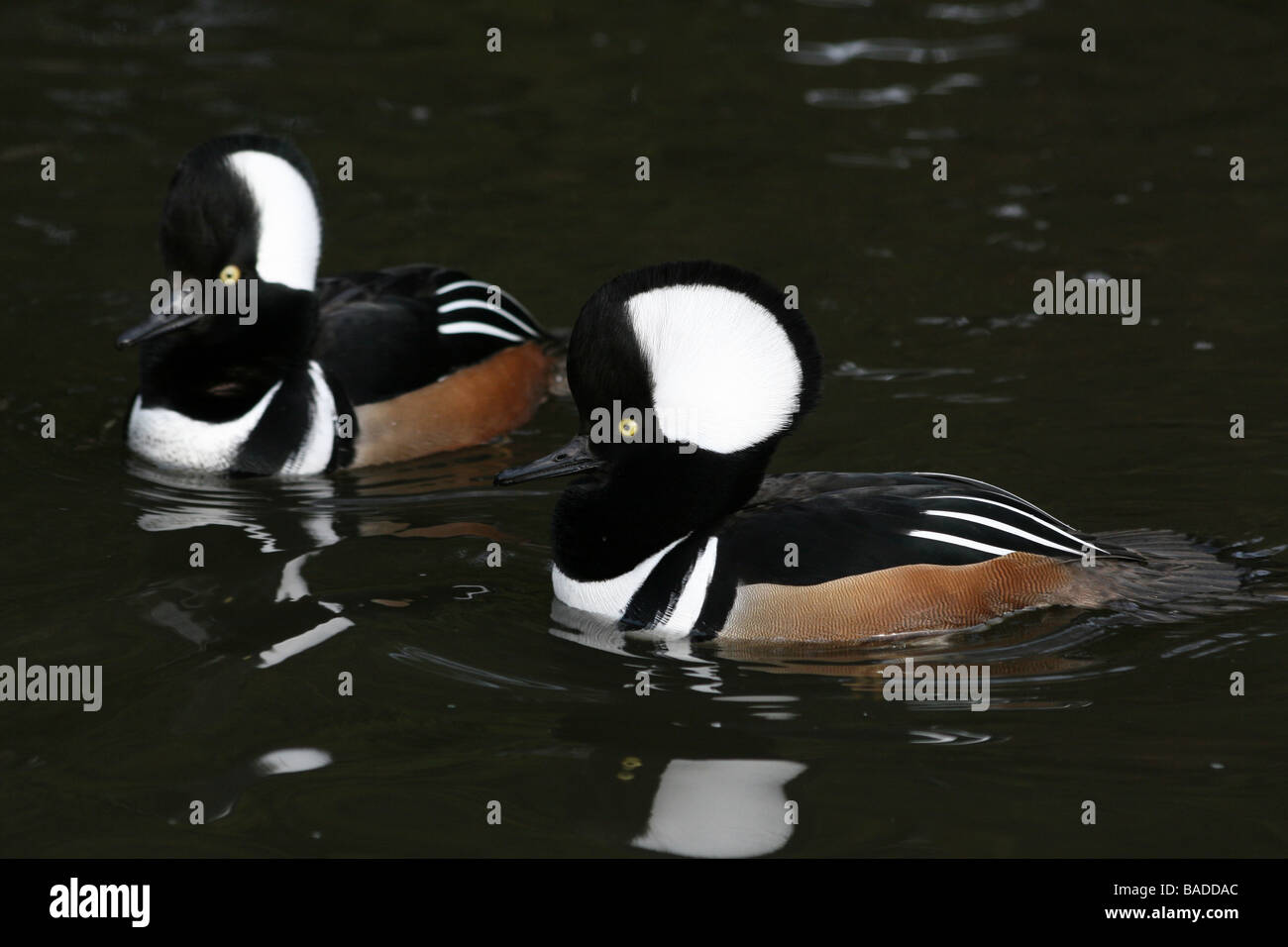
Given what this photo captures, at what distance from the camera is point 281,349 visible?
8938 millimetres

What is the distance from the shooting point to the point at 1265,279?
10828 mm

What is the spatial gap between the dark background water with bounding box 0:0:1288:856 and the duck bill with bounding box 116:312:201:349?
754 millimetres

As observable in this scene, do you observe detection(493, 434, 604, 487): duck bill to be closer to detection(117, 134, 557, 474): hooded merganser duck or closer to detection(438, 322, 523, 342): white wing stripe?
detection(117, 134, 557, 474): hooded merganser duck

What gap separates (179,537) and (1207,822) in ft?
15.2

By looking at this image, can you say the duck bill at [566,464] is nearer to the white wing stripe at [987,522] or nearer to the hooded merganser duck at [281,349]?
the white wing stripe at [987,522]

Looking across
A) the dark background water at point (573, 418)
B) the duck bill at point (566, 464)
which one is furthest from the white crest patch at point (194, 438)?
the duck bill at point (566, 464)

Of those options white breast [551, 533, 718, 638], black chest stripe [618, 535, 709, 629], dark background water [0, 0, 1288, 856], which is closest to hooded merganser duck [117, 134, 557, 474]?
dark background water [0, 0, 1288, 856]

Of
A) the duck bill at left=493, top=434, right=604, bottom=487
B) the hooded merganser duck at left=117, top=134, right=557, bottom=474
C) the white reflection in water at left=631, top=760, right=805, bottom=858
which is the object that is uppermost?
the hooded merganser duck at left=117, top=134, right=557, bottom=474

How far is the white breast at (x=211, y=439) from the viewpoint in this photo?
345 inches

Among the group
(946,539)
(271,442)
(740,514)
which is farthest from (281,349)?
(946,539)

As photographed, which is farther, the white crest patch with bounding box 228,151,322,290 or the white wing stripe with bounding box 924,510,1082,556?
the white crest patch with bounding box 228,151,322,290

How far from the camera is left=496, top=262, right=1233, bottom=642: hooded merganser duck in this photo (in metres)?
6.26

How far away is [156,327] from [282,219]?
31.6 inches

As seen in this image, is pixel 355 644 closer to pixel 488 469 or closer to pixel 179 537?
pixel 179 537
